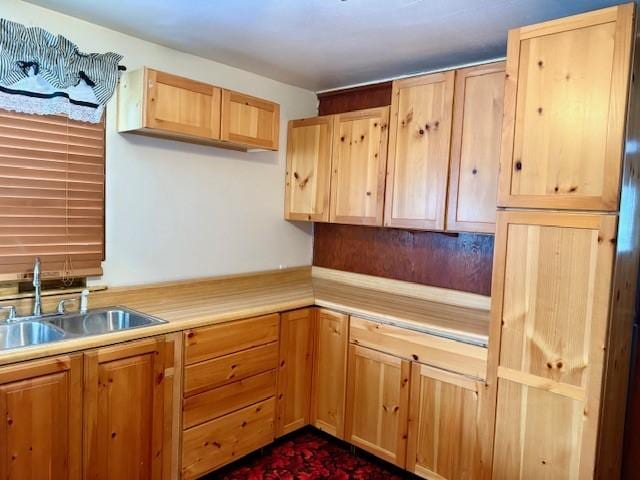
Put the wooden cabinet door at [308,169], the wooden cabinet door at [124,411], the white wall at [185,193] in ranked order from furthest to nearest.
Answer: the wooden cabinet door at [308,169], the white wall at [185,193], the wooden cabinet door at [124,411]

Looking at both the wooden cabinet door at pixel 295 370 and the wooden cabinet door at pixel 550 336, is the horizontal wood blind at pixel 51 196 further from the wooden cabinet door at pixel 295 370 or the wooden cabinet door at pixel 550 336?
the wooden cabinet door at pixel 550 336

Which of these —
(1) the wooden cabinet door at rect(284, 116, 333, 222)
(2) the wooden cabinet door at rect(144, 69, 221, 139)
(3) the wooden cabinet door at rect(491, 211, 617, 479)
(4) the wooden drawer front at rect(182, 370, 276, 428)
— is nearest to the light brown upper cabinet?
(2) the wooden cabinet door at rect(144, 69, 221, 139)

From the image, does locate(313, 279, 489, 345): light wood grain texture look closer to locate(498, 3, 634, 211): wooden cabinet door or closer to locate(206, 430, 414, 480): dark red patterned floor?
locate(498, 3, 634, 211): wooden cabinet door

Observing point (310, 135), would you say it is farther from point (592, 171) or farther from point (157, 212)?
point (592, 171)

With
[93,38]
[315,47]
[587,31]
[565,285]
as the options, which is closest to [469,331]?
[565,285]

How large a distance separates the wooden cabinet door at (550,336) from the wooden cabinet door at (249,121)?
1.42 meters

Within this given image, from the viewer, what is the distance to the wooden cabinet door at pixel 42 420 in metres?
1.63

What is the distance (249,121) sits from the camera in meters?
2.61

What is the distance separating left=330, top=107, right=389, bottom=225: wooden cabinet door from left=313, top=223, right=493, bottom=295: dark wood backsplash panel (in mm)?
347

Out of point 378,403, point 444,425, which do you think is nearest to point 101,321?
point 378,403

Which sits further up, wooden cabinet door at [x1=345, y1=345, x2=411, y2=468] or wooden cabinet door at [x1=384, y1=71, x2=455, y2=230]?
wooden cabinet door at [x1=384, y1=71, x2=455, y2=230]

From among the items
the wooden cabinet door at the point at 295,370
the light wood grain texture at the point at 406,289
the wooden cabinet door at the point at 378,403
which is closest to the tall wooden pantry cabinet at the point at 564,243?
the wooden cabinet door at the point at 378,403

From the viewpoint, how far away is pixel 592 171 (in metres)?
1.67

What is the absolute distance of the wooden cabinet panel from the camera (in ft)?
5.72
